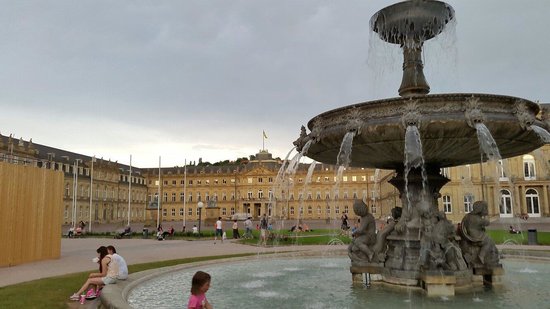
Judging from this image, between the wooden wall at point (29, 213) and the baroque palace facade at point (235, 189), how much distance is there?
137 ft

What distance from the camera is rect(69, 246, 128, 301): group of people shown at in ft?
24.9

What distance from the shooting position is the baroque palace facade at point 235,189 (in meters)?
58.6

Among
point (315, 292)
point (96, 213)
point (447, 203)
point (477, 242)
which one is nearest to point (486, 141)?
point (477, 242)

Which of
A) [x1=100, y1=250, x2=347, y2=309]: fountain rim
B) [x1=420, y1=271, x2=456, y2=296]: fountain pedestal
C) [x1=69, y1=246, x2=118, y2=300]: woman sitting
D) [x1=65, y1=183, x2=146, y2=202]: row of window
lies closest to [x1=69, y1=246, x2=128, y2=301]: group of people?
[x1=69, y1=246, x2=118, y2=300]: woman sitting

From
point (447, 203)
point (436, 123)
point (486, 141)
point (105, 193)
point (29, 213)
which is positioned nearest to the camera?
point (436, 123)

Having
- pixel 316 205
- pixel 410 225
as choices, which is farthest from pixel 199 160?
pixel 410 225

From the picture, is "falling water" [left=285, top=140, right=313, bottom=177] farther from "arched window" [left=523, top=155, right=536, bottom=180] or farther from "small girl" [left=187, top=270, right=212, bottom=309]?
"arched window" [left=523, top=155, right=536, bottom=180]

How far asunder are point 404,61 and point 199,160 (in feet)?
449

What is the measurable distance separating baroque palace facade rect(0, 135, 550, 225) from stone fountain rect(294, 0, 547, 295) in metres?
50.9

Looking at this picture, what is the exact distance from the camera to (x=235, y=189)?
4434 inches

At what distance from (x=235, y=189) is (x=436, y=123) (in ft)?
351

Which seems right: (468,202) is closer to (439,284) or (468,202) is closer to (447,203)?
(447,203)

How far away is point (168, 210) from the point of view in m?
114

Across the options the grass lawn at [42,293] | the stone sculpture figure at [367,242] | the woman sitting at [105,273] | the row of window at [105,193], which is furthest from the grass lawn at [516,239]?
the row of window at [105,193]
